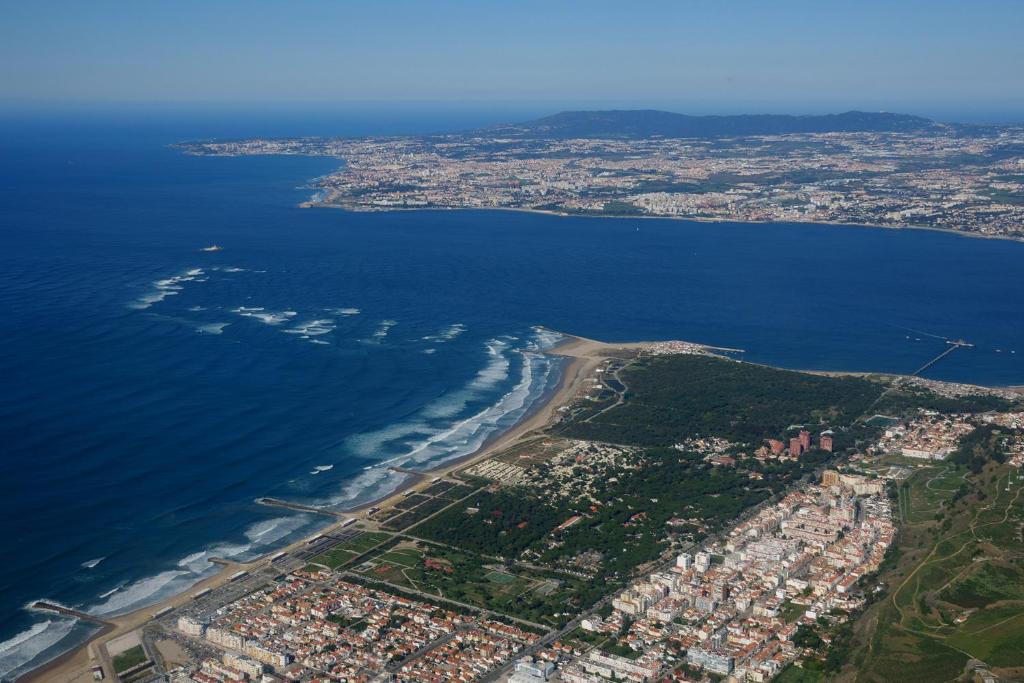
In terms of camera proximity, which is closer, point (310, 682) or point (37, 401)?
point (310, 682)

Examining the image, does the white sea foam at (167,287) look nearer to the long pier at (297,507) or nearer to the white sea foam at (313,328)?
the white sea foam at (313,328)

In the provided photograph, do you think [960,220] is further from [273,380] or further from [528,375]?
[273,380]

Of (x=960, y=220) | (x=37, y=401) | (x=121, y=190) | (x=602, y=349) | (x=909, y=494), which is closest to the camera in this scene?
(x=909, y=494)

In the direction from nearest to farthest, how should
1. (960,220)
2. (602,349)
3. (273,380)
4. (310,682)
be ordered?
(310,682) → (273,380) → (602,349) → (960,220)

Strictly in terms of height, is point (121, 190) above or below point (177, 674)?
above

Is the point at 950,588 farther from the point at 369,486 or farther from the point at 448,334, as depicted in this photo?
the point at 448,334

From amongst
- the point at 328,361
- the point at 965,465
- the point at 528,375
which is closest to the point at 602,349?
the point at 528,375

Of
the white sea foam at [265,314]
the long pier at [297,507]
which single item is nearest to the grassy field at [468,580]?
the long pier at [297,507]
